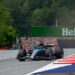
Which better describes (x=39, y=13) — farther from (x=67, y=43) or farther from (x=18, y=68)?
(x=18, y=68)

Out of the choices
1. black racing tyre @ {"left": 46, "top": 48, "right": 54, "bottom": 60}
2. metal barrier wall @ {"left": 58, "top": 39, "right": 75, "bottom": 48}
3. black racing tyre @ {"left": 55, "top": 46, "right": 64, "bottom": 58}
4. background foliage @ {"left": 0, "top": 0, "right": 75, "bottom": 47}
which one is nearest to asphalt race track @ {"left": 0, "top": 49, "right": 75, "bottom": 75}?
black racing tyre @ {"left": 46, "top": 48, "right": 54, "bottom": 60}

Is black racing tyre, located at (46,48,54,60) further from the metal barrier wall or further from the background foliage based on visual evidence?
the background foliage

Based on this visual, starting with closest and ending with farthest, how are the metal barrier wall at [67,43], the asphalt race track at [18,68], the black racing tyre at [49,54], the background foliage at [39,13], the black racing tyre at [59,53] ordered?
1. the asphalt race track at [18,68]
2. the black racing tyre at [49,54]
3. the black racing tyre at [59,53]
4. the metal barrier wall at [67,43]
5. the background foliage at [39,13]

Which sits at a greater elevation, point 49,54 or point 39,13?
point 39,13

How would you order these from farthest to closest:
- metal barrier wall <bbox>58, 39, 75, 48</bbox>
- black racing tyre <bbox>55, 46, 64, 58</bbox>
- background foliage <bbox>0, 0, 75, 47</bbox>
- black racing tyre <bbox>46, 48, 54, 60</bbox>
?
background foliage <bbox>0, 0, 75, 47</bbox> → metal barrier wall <bbox>58, 39, 75, 48</bbox> → black racing tyre <bbox>55, 46, 64, 58</bbox> → black racing tyre <bbox>46, 48, 54, 60</bbox>

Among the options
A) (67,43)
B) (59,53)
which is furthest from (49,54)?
(67,43)

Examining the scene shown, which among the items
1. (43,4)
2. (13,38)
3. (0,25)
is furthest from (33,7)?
(0,25)

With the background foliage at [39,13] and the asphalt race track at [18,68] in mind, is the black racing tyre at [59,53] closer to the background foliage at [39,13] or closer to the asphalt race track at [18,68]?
the asphalt race track at [18,68]

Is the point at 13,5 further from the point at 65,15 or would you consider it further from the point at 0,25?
the point at 0,25

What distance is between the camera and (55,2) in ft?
378

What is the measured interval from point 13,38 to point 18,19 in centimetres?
3745

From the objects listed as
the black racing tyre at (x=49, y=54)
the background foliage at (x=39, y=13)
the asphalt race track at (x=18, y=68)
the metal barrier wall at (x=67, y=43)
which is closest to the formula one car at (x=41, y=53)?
the black racing tyre at (x=49, y=54)

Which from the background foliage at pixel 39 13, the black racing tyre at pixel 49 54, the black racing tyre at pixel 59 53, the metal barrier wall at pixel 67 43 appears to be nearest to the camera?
the black racing tyre at pixel 49 54

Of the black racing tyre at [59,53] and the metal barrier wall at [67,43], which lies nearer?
the black racing tyre at [59,53]
